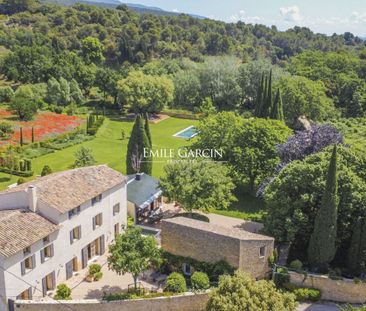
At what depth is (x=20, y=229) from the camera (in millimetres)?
29203

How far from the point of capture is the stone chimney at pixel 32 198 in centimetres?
3108

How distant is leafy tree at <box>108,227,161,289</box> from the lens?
2969cm

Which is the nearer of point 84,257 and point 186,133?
point 84,257

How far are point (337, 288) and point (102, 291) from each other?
1724 centimetres

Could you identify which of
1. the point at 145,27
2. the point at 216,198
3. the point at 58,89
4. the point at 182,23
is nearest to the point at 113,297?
the point at 216,198

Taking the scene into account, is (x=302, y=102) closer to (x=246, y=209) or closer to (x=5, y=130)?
(x=246, y=209)

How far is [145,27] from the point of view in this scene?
15675 cm

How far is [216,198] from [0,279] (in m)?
19.7

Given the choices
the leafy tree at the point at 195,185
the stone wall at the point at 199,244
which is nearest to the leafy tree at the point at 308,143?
the leafy tree at the point at 195,185

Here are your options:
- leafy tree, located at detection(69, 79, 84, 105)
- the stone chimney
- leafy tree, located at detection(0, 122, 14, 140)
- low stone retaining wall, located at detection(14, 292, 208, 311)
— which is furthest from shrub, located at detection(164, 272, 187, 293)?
leafy tree, located at detection(69, 79, 84, 105)

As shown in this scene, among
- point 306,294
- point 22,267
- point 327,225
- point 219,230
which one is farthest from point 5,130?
point 306,294

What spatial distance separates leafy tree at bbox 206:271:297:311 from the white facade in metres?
11.8

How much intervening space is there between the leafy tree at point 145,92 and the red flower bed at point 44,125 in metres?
10.5

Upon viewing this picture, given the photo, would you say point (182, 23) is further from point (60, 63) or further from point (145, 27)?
point (60, 63)
